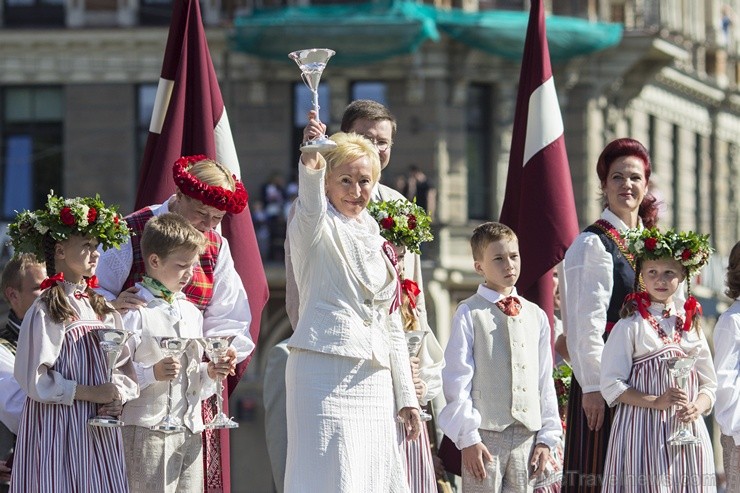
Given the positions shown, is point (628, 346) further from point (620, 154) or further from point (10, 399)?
point (10, 399)

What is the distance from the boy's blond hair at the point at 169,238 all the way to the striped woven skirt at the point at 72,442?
45 centimetres

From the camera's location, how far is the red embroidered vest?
9344 millimetres

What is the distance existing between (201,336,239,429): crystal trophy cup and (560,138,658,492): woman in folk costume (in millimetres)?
1972

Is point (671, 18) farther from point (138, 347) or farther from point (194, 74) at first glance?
point (138, 347)

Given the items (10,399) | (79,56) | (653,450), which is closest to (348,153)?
(653,450)

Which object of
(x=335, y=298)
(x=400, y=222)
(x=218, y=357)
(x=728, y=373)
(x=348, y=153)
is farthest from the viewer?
(x=728, y=373)

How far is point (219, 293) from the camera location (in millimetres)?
9453

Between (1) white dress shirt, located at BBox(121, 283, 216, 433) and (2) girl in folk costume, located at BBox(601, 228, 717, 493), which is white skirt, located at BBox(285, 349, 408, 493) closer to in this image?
(1) white dress shirt, located at BBox(121, 283, 216, 433)

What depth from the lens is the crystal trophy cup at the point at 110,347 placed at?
8.48 metres

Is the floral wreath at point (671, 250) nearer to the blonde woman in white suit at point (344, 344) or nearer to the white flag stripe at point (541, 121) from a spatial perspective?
the blonde woman in white suit at point (344, 344)

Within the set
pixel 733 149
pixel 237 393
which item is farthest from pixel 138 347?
pixel 733 149

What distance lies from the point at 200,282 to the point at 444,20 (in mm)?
21327

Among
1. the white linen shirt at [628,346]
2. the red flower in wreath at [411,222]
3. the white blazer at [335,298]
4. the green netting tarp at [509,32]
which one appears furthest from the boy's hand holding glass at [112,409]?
the green netting tarp at [509,32]

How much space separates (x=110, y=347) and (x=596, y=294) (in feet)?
9.13
